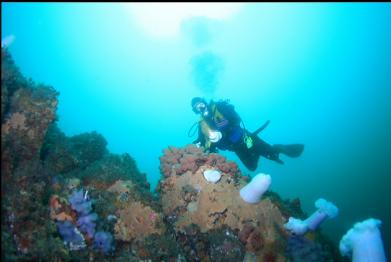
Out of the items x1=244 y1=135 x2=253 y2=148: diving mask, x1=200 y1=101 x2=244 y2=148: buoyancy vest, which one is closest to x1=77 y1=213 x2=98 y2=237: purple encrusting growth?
x1=200 y1=101 x2=244 y2=148: buoyancy vest

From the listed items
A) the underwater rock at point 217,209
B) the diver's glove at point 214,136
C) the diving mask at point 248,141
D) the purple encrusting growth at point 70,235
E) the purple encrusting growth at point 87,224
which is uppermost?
the diving mask at point 248,141

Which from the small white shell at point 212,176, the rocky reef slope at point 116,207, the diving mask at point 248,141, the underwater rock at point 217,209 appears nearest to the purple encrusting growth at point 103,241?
the rocky reef slope at point 116,207

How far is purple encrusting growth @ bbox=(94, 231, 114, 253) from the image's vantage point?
Answer: 4758 mm

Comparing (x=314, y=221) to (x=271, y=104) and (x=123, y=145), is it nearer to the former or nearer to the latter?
(x=271, y=104)

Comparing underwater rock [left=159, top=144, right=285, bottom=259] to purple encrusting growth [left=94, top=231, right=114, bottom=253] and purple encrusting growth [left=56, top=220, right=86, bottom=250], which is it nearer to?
purple encrusting growth [left=94, top=231, right=114, bottom=253]

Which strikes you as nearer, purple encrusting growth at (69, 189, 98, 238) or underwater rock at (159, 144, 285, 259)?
purple encrusting growth at (69, 189, 98, 238)

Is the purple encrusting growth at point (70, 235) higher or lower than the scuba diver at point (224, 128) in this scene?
lower

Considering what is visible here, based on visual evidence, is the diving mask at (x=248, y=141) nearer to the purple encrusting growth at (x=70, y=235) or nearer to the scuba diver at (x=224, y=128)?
the scuba diver at (x=224, y=128)

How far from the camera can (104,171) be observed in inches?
250

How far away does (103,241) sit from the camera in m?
4.79

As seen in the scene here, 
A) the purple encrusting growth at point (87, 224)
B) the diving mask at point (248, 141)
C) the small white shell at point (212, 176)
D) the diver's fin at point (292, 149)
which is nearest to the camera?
the purple encrusting growth at point (87, 224)

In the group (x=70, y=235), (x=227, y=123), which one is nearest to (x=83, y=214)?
(x=70, y=235)

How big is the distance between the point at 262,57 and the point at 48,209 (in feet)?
303

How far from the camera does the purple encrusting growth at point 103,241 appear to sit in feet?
15.6
